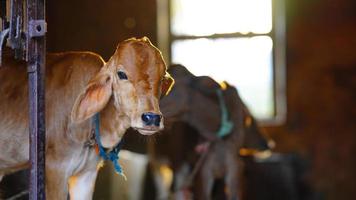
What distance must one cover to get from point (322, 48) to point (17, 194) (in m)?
5.25

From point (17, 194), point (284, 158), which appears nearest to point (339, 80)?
point (284, 158)

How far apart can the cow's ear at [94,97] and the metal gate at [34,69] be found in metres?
0.53

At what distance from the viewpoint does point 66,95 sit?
15.3 ft

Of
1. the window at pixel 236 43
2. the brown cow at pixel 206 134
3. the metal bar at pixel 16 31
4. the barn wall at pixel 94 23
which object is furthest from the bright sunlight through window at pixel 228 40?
the metal bar at pixel 16 31

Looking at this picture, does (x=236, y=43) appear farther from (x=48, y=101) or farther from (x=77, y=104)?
(x=77, y=104)

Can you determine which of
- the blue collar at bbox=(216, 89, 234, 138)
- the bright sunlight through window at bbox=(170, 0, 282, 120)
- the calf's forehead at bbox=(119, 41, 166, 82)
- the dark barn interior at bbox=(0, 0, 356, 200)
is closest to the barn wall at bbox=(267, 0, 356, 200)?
the dark barn interior at bbox=(0, 0, 356, 200)

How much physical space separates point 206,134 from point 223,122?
0.16 m

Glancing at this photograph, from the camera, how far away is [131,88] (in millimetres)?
4340

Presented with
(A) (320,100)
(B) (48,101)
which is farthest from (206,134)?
(A) (320,100)

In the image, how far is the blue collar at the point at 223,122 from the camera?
686cm

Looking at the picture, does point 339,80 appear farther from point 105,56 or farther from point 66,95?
point 66,95

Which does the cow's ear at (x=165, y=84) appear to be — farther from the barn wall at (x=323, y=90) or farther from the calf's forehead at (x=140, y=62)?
the barn wall at (x=323, y=90)

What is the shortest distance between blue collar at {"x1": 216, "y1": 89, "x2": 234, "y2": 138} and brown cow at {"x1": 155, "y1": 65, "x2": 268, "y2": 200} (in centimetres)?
2

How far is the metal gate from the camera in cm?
393
